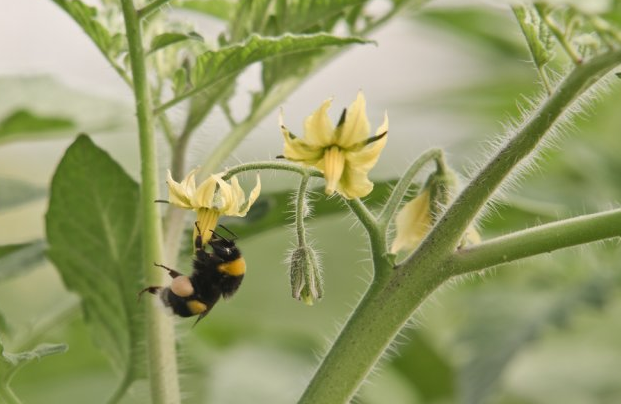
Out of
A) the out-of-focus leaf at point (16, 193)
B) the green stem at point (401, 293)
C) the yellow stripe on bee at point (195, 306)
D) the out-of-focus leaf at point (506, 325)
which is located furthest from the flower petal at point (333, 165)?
the out-of-focus leaf at point (506, 325)

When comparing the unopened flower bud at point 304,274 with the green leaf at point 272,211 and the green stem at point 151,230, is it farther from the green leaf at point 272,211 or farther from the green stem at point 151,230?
the green leaf at point 272,211

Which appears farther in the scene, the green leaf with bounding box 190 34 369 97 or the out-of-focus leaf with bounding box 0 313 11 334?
the out-of-focus leaf with bounding box 0 313 11 334

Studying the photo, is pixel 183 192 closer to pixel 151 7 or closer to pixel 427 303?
pixel 151 7

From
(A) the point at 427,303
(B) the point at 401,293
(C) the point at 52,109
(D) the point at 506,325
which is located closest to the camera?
(B) the point at 401,293

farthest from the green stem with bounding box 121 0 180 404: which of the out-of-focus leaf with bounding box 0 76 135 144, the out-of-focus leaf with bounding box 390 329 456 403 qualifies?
the out-of-focus leaf with bounding box 390 329 456 403

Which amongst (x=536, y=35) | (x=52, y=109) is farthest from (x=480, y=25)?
(x=536, y=35)

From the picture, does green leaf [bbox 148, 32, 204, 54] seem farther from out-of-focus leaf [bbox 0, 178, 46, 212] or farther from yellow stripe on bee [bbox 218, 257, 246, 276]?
out-of-focus leaf [bbox 0, 178, 46, 212]

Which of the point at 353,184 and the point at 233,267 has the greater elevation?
the point at 353,184

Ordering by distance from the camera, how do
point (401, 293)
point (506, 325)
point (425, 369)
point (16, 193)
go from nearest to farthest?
point (401, 293), point (16, 193), point (506, 325), point (425, 369)
